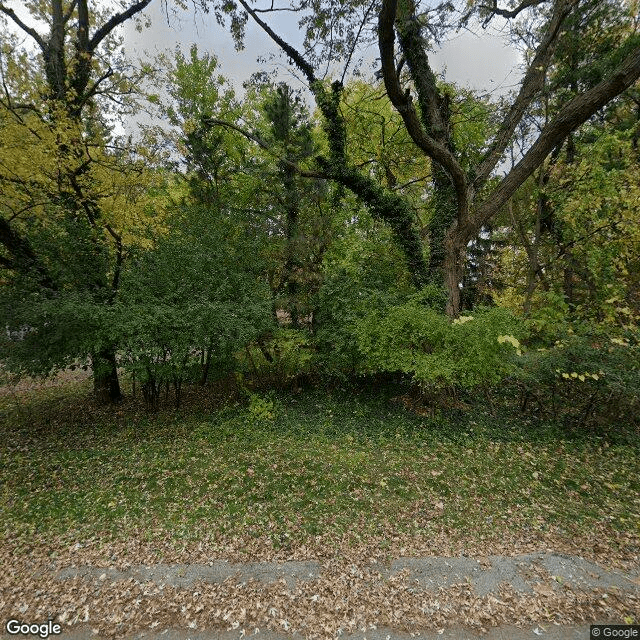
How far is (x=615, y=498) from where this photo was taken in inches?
187

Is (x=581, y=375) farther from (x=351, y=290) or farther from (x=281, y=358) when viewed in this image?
(x=281, y=358)

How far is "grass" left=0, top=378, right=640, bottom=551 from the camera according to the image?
4445mm

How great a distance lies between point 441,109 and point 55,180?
8750 mm

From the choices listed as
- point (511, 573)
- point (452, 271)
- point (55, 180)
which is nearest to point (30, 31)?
point (55, 180)

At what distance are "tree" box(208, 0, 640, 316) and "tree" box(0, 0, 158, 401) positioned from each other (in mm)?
4062

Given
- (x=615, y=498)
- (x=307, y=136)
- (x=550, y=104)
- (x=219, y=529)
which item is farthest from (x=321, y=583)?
(x=550, y=104)

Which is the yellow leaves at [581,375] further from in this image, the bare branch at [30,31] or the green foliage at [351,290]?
the bare branch at [30,31]

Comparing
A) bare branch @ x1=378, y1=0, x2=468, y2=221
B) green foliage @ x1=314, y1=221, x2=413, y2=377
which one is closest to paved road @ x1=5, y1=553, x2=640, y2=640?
green foliage @ x1=314, y1=221, x2=413, y2=377

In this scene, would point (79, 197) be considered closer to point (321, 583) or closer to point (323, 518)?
point (323, 518)

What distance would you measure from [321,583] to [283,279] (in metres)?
6.23

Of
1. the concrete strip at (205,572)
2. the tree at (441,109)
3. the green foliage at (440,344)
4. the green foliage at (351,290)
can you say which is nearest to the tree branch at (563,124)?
the tree at (441,109)

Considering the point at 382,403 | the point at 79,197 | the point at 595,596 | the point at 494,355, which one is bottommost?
the point at 595,596

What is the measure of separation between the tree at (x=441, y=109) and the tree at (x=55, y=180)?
406 centimetres

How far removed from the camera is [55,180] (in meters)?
6.52
